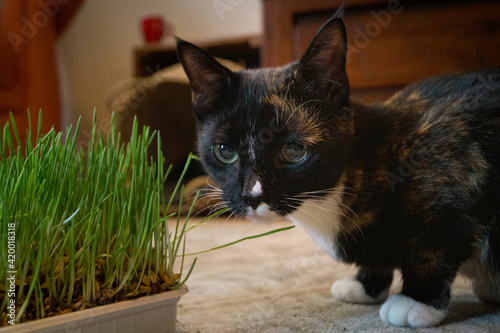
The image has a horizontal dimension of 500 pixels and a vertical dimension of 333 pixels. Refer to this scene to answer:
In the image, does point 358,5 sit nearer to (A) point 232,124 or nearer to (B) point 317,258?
(B) point 317,258

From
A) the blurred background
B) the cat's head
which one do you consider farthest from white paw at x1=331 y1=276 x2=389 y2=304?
the blurred background

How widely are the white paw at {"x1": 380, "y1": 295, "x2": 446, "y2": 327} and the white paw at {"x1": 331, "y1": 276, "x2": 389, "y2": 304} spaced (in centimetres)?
14

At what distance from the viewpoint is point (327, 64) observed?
33.4 inches

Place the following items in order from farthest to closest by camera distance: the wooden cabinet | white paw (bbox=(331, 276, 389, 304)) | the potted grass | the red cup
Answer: the red cup
the wooden cabinet
white paw (bbox=(331, 276, 389, 304))
the potted grass

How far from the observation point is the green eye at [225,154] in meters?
0.89

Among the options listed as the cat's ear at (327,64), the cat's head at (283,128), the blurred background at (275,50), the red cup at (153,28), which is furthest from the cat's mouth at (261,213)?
the red cup at (153,28)

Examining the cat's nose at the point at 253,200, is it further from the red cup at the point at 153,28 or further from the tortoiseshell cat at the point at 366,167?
the red cup at the point at 153,28

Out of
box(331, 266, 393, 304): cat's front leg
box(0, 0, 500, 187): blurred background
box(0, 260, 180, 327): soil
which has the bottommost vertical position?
box(331, 266, 393, 304): cat's front leg

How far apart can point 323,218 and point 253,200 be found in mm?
182

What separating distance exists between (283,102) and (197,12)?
2.77 meters

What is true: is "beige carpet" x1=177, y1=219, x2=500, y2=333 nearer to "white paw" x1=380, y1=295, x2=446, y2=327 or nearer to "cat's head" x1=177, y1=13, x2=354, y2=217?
"white paw" x1=380, y1=295, x2=446, y2=327

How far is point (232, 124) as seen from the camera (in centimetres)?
87

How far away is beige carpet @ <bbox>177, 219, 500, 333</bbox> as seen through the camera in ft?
2.85

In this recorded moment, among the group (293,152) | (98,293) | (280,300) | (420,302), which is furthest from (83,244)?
(420,302)
